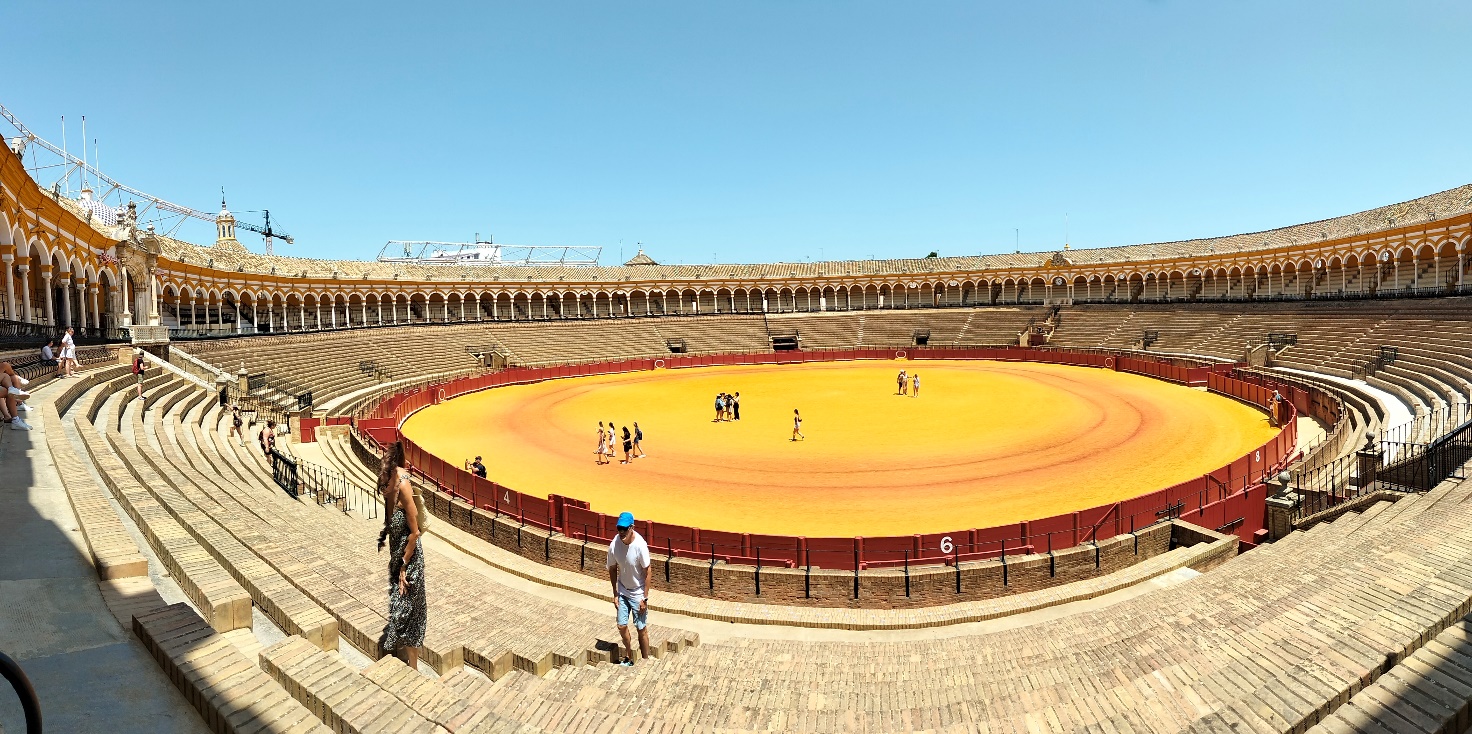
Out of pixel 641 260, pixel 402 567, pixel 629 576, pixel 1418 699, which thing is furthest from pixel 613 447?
pixel 641 260

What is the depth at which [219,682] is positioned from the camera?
427 centimetres

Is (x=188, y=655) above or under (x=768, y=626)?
above

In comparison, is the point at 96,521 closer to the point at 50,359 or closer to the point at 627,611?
the point at 627,611

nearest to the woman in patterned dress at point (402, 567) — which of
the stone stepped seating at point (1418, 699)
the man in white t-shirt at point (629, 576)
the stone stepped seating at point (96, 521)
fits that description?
the stone stepped seating at point (96, 521)

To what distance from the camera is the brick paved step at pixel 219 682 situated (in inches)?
158

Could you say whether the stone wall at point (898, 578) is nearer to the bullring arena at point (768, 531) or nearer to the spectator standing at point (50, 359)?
the bullring arena at point (768, 531)

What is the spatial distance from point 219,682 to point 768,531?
40.5 ft

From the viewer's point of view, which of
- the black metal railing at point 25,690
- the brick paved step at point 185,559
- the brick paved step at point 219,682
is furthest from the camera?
the brick paved step at point 185,559

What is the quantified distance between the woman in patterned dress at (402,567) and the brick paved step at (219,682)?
4.44 ft

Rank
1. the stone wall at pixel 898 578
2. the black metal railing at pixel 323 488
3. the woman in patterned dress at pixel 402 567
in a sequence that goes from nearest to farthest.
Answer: the woman in patterned dress at pixel 402 567
the stone wall at pixel 898 578
the black metal railing at pixel 323 488

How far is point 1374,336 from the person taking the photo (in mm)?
35000

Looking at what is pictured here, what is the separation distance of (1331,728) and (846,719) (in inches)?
147

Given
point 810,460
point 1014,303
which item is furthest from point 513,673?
point 1014,303

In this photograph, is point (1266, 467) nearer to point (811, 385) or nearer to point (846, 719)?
point (846, 719)
